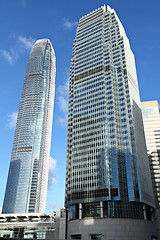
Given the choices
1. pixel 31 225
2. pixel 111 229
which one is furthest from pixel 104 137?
pixel 31 225

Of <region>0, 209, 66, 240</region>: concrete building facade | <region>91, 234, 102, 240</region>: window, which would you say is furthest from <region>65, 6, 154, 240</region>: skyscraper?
<region>0, 209, 66, 240</region>: concrete building facade

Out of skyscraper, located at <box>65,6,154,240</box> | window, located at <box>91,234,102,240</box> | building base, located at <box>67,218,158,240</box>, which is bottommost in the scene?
window, located at <box>91,234,102,240</box>

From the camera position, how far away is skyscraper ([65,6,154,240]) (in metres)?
110

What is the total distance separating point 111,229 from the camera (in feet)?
327

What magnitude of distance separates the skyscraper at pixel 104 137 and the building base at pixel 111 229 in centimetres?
48

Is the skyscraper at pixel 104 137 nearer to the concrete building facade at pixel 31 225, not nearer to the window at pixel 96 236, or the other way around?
the window at pixel 96 236

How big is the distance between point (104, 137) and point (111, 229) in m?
47.1

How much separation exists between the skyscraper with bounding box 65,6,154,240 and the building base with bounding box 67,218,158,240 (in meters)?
0.48

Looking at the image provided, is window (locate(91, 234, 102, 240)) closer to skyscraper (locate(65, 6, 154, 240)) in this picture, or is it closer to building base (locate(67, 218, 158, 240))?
building base (locate(67, 218, 158, 240))

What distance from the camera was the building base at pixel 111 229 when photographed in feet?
324

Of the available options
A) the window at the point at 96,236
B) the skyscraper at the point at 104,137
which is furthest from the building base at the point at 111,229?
the skyscraper at the point at 104,137

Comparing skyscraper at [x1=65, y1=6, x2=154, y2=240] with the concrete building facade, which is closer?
skyscraper at [x1=65, y1=6, x2=154, y2=240]

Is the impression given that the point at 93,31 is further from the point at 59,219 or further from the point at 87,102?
the point at 59,219

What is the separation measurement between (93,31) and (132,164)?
104 metres
